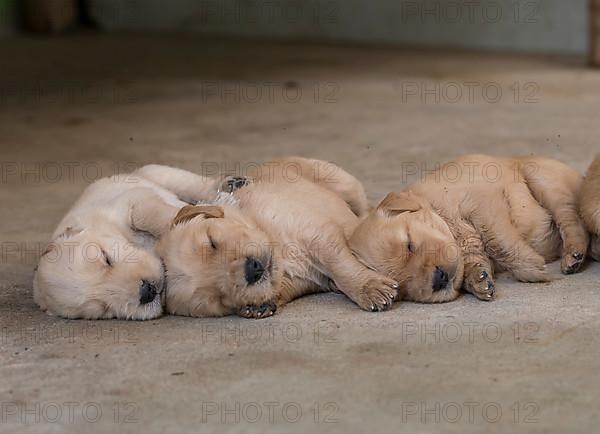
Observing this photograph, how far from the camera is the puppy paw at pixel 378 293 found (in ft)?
14.2

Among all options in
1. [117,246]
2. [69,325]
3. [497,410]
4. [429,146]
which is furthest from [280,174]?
[429,146]

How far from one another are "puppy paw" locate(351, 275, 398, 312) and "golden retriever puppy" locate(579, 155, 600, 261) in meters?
1.00

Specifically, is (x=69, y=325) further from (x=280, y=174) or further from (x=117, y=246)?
(x=280, y=174)

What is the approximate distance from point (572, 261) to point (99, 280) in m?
2.08

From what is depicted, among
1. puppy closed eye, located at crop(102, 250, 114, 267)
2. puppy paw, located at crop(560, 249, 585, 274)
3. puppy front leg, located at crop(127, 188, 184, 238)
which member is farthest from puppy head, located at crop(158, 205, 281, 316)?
puppy paw, located at crop(560, 249, 585, 274)

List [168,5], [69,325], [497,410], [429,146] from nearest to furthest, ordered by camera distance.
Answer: [497,410], [69,325], [429,146], [168,5]

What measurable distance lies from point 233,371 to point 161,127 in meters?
5.10

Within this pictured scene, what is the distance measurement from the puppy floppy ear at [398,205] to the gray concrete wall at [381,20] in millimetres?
7842

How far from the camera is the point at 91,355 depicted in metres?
4.09

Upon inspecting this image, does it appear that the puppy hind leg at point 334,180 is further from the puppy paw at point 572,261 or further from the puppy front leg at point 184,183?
the puppy paw at point 572,261

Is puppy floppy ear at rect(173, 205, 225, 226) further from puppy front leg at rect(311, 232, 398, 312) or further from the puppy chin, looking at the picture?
puppy front leg at rect(311, 232, 398, 312)

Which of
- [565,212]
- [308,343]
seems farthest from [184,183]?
[565,212]

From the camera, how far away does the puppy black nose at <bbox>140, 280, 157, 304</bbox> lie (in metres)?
4.30

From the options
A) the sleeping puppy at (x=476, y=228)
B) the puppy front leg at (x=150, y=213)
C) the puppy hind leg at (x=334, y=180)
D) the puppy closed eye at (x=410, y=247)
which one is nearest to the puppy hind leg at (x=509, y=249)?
the sleeping puppy at (x=476, y=228)
